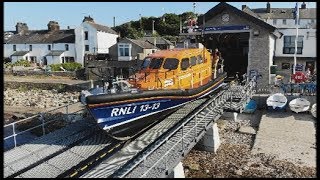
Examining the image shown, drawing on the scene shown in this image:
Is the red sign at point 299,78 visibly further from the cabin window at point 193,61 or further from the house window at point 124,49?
the house window at point 124,49

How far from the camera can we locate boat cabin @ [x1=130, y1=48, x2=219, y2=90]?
12.2m

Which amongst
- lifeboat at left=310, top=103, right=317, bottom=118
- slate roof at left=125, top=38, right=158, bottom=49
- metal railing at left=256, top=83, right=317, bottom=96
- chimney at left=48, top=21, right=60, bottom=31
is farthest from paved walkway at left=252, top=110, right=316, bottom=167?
chimney at left=48, top=21, right=60, bottom=31

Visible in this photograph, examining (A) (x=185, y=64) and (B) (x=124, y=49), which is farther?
(B) (x=124, y=49)

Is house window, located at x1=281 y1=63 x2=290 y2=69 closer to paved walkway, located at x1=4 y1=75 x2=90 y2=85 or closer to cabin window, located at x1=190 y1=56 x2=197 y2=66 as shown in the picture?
cabin window, located at x1=190 y1=56 x2=197 y2=66

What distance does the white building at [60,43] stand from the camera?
143 ft

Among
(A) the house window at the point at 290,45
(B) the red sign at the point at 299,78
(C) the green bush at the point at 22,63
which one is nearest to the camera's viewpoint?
(B) the red sign at the point at 299,78

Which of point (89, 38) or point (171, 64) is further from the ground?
point (89, 38)

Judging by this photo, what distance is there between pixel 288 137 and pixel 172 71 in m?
7.14

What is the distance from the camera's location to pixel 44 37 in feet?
154

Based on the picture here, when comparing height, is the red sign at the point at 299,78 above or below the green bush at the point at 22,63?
below

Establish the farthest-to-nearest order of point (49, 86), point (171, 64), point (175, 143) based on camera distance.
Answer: point (49, 86) → point (171, 64) → point (175, 143)

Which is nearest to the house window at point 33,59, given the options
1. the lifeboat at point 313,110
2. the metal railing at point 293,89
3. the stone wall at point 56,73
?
the stone wall at point 56,73

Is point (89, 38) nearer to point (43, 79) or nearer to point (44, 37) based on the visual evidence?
point (44, 37)

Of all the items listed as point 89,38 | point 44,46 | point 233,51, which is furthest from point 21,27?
point 233,51
